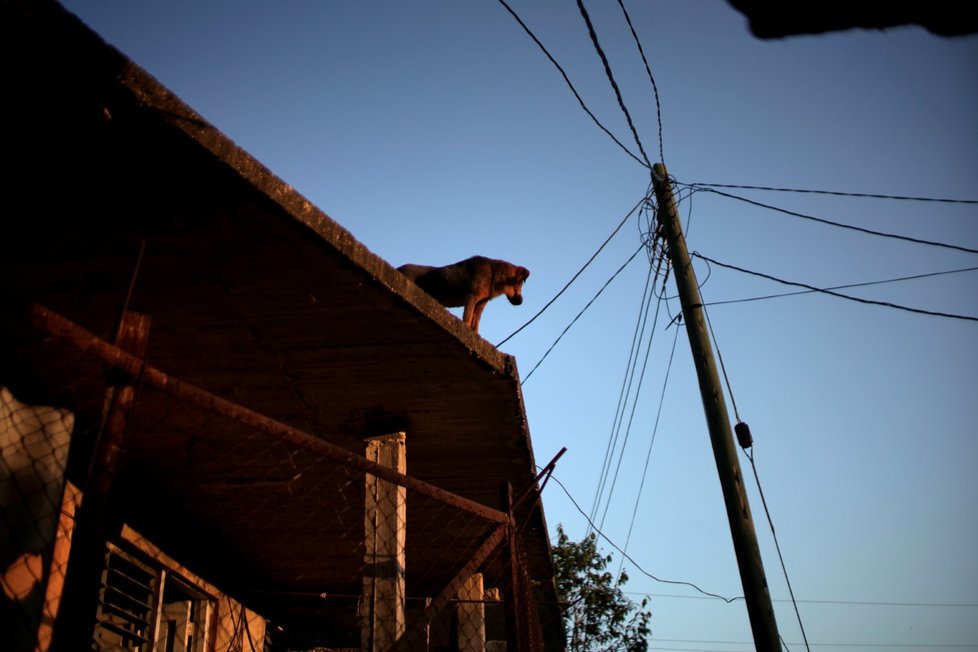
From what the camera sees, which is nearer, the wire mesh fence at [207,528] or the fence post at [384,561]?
the wire mesh fence at [207,528]

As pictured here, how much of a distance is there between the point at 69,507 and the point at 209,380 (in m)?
1.79

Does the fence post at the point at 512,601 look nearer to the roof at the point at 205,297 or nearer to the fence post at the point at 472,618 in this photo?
the roof at the point at 205,297

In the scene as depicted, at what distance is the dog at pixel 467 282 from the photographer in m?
8.14

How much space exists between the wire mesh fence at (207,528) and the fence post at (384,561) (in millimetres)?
11

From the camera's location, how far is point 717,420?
271 inches

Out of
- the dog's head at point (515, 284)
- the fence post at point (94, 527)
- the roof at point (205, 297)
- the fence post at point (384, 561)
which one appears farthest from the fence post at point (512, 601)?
the dog's head at point (515, 284)

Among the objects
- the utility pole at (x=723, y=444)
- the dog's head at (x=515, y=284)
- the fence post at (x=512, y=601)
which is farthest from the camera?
the dog's head at (x=515, y=284)

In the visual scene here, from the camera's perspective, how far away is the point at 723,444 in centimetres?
675

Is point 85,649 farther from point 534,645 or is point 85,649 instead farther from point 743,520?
point 743,520

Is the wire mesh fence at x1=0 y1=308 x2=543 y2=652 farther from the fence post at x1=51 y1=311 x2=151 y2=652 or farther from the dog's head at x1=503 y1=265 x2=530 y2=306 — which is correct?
the dog's head at x1=503 y1=265 x2=530 y2=306

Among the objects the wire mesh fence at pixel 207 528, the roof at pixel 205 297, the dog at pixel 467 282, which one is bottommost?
the wire mesh fence at pixel 207 528

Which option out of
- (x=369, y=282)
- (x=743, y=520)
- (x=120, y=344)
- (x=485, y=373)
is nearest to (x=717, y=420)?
(x=743, y=520)

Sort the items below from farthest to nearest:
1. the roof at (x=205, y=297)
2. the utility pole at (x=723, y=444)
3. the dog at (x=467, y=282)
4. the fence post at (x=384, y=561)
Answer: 1. the dog at (x=467, y=282)
2. the utility pole at (x=723, y=444)
3. the fence post at (x=384, y=561)
4. the roof at (x=205, y=297)

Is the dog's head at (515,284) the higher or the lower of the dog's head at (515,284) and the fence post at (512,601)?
the higher
